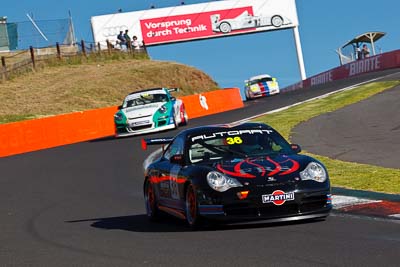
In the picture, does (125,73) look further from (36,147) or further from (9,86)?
(36,147)

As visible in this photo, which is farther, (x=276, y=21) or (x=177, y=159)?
(x=276, y=21)

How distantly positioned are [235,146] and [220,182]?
110cm

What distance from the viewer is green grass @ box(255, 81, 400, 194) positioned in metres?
12.7

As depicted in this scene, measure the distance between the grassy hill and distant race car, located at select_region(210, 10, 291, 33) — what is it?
542 inches

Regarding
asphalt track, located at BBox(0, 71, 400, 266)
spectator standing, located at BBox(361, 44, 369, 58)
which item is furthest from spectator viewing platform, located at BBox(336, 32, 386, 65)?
asphalt track, located at BBox(0, 71, 400, 266)

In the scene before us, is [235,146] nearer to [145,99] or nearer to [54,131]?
[145,99]

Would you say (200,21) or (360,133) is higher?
(200,21)

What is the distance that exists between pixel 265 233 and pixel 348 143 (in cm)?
1007

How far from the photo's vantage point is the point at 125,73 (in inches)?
2309

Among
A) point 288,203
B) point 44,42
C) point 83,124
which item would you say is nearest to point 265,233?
point 288,203

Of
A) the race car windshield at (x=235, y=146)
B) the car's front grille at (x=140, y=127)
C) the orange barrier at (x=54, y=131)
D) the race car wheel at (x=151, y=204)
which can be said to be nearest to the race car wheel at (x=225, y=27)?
the orange barrier at (x=54, y=131)

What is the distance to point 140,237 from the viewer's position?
10000 millimetres

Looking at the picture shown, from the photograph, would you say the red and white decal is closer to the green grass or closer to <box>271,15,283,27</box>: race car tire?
the green grass

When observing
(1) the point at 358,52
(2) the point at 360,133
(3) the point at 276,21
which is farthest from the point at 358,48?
(2) the point at 360,133
